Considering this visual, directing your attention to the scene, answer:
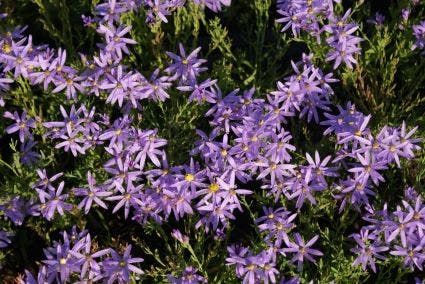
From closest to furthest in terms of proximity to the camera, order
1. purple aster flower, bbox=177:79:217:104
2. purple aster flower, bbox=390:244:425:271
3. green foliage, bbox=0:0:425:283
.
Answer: purple aster flower, bbox=390:244:425:271, green foliage, bbox=0:0:425:283, purple aster flower, bbox=177:79:217:104

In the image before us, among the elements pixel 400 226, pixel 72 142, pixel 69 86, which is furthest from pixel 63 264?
pixel 400 226

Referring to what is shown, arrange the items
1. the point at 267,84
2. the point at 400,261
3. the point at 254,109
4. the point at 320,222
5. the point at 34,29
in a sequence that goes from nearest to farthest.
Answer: the point at 400,261 < the point at 254,109 < the point at 320,222 < the point at 267,84 < the point at 34,29

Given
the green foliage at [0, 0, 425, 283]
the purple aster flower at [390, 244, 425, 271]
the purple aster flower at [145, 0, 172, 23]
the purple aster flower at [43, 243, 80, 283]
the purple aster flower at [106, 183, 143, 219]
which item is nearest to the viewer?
the purple aster flower at [390, 244, 425, 271]

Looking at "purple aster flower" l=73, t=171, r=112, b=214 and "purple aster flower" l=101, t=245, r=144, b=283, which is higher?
"purple aster flower" l=73, t=171, r=112, b=214

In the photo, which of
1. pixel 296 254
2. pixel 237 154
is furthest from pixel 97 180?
pixel 296 254

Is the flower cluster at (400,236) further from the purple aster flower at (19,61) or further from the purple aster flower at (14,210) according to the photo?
the purple aster flower at (19,61)

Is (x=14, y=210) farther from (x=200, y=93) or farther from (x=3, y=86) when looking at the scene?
(x=200, y=93)

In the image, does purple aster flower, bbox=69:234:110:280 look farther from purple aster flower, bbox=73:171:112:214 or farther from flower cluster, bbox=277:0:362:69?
flower cluster, bbox=277:0:362:69

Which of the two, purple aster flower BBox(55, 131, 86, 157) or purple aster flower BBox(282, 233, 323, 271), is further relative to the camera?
purple aster flower BBox(55, 131, 86, 157)

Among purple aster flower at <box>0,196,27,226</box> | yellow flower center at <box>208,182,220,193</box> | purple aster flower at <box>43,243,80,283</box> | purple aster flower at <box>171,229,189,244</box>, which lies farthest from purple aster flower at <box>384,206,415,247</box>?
purple aster flower at <box>0,196,27,226</box>

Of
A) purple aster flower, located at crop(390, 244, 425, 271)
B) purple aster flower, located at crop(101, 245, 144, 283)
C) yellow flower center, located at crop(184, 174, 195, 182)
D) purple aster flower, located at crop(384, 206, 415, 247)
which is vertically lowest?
purple aster flower, located at crop(101, 245, 144, 283)

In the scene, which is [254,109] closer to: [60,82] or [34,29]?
[60,82]
